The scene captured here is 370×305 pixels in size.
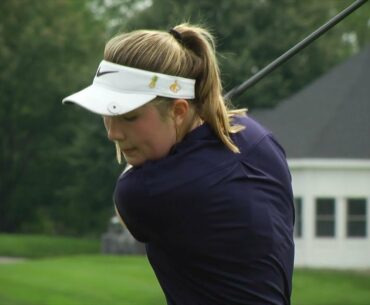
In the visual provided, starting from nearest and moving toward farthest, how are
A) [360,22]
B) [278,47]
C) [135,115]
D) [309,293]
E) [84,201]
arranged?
[135,115], [309,293], [278,47], [84,201], [360,22]

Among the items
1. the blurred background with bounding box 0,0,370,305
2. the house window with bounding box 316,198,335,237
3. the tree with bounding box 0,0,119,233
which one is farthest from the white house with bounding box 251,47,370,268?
the tree with bounding box 0,0,119,233

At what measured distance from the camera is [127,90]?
3256 millimetres

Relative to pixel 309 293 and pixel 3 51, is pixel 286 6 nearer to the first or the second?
pixel 3 51

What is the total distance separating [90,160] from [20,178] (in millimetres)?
7055

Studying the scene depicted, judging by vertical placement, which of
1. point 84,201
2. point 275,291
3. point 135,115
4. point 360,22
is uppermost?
point 135,115

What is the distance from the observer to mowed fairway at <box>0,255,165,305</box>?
1934 centimetres

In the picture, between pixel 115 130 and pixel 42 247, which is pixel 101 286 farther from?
pixel 42 247

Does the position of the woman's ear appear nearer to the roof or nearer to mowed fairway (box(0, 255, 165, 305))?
mowed fairway (box(0, 255, 165, 305))

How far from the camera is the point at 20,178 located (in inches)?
2250

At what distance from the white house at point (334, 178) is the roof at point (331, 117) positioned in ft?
0.10

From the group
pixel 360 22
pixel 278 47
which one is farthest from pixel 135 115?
pixel 360 22

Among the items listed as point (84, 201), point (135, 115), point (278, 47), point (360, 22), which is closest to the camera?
point (135, 115)

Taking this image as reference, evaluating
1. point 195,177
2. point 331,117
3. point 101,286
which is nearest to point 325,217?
point 331,117

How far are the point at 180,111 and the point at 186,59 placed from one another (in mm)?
139
